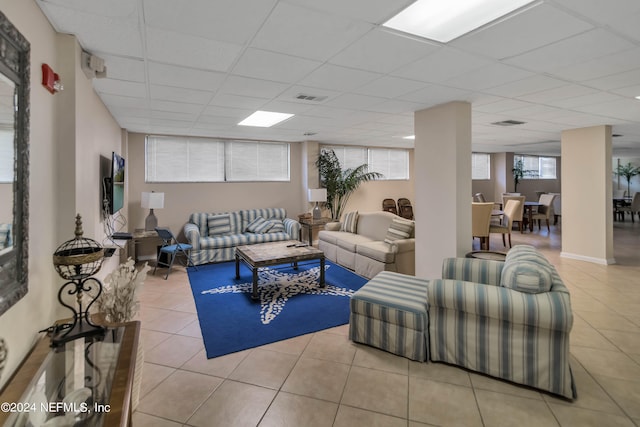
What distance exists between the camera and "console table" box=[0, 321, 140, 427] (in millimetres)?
1149

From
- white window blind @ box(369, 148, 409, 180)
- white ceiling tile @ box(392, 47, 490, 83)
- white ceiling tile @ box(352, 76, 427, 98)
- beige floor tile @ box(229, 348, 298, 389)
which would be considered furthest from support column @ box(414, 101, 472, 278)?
white window blind @ box(369, 148, 409, 180)

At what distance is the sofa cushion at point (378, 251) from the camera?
14.6ft

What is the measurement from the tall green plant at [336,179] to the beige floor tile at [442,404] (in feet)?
17.9

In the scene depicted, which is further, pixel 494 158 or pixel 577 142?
pixel 494 158

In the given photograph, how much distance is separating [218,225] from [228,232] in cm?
24

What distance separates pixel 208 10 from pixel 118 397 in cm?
195

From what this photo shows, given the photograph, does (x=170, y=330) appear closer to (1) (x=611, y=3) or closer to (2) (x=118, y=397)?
(2) (x=118, y=397)

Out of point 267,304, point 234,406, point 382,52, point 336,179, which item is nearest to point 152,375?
point 234,406

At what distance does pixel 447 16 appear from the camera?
2.00m

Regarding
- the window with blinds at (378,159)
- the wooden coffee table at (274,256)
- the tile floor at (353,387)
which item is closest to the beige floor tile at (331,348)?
the tile floor at (353,387)

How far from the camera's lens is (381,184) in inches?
336

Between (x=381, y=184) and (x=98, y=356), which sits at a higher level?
(x=381, y=184)

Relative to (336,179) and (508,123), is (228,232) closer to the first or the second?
(336,179)

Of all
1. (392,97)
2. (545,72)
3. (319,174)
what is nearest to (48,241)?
(392,97)
